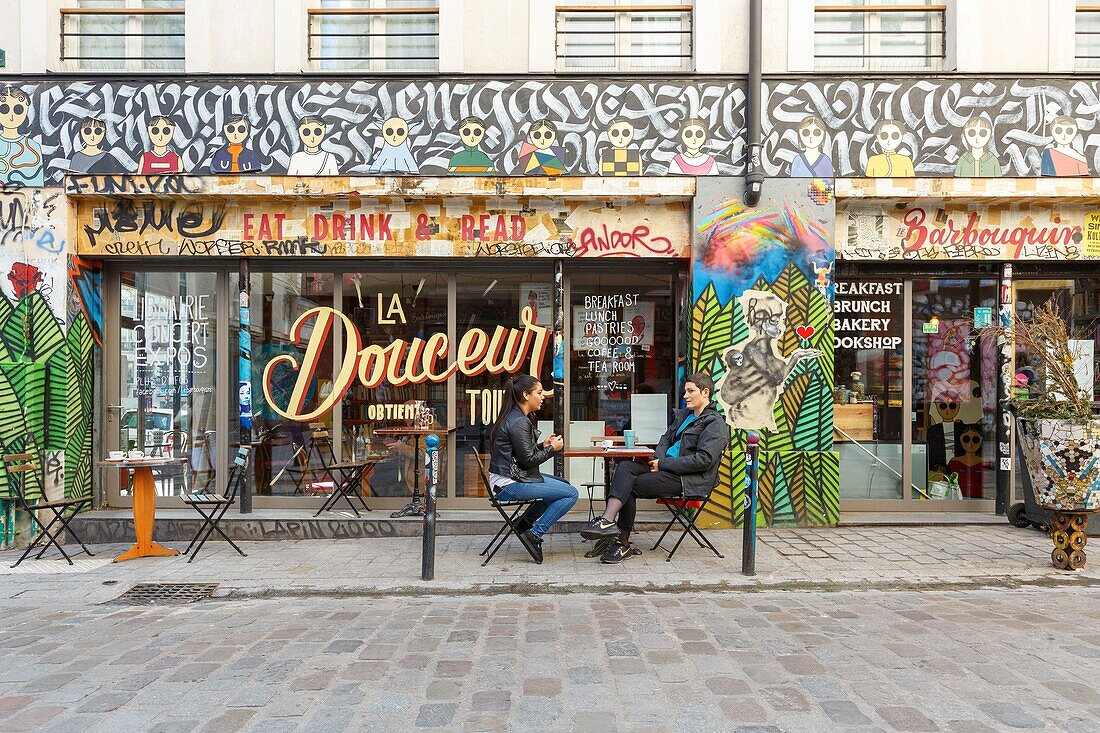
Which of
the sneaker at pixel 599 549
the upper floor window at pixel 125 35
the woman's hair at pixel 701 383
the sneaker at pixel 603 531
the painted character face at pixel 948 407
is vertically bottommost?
the sneaker at pixel 599 549

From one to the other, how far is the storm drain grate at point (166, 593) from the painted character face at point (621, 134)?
19.9ft

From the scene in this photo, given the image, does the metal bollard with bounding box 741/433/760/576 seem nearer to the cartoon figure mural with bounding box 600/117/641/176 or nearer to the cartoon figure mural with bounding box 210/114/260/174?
the cartoon figure mural with bounding box 600/117/641/176

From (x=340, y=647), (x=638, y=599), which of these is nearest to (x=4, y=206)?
(x=340, y=647)

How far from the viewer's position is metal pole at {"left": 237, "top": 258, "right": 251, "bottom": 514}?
8.68 m

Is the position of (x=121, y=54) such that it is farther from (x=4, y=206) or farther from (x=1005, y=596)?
(x=1005, y=596)

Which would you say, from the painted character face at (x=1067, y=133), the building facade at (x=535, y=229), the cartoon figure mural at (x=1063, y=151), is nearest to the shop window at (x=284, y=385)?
the building facade at (x=535, y=229)

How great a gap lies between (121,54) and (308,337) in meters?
3.96

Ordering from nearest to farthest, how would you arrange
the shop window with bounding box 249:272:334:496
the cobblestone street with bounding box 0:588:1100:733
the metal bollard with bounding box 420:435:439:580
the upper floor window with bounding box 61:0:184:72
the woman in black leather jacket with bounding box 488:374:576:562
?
the cobblestone street with bounding box 0:588:1100:733 < the metal bollard with bounding box 420:435:439:580 < the woman in black leather jacket with bounding box 488:374:576:562 < the upper floor window with bounding box 61:0:184:72 < the shop window with bounding box 249:272:334:496

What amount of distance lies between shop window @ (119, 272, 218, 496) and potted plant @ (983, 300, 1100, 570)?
8.85 metres

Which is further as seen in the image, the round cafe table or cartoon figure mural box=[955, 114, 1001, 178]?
cartoon figure mural box=[955, 114, 1001, 178]

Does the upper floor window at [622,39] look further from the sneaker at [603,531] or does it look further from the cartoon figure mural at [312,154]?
the sneaker at [603,531]

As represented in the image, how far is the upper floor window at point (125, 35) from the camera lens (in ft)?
28.0

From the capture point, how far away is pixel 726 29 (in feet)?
27.3

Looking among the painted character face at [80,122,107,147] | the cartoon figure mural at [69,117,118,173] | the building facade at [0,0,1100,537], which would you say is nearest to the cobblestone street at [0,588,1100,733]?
the building facade at [0,0,1100,537]
